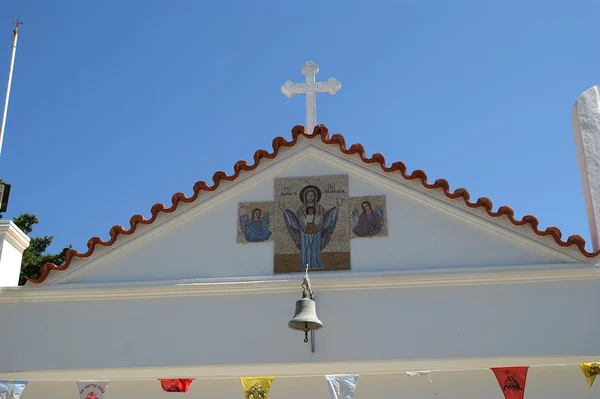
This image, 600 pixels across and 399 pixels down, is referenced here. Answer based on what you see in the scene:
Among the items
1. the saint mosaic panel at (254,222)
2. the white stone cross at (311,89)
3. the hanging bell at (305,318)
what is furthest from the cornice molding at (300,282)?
the white stone cross at (311,89)

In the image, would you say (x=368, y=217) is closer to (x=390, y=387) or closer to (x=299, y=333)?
(x=299, y=333)

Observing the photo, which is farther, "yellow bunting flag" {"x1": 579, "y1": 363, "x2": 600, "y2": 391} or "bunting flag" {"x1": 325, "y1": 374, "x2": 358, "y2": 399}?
"bunting flag" {"x1": 325, "y1": 374, "x2": 358, "y2": 399}

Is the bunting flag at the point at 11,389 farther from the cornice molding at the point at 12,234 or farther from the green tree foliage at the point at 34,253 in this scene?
the green tree foliage at the point at 34,253

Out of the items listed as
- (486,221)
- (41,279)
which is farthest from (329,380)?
(41,279)

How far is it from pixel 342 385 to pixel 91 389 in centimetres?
290

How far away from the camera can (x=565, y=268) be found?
8320 millimetres

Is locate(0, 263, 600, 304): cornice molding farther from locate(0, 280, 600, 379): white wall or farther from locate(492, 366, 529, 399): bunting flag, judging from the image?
locate(492, 366, 529, 399): bunting flag

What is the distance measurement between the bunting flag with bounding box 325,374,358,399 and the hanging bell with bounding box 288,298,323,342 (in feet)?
2.28

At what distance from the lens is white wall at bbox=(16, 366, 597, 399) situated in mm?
8492

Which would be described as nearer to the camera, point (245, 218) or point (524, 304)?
point (524, 304)

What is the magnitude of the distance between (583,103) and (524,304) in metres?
2.89

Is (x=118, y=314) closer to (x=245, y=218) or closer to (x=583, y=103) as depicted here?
(x=245, y=218)

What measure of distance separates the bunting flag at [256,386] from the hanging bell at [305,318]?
2.95 ft

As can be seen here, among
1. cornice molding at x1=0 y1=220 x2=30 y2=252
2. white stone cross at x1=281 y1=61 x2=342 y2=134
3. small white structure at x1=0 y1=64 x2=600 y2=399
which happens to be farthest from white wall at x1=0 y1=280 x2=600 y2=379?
white stone cross at x1=281 y1=61 x2=342 y2=134
